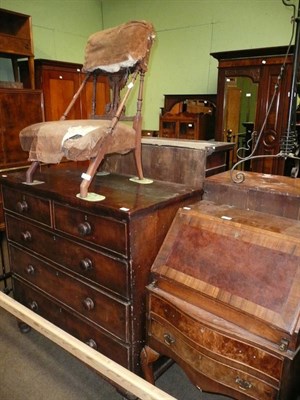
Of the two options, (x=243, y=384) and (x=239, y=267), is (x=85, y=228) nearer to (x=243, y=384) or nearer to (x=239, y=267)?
(x=239, y=267)

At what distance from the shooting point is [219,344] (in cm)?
113

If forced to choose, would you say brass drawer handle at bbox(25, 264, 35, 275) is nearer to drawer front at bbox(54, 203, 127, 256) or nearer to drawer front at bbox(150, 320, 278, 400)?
drawer front at bbox(54, 203, 127, 256)

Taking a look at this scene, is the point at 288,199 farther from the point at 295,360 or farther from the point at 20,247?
the point at 20,247

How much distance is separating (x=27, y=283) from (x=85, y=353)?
78 cm

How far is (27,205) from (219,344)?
1.21 meters

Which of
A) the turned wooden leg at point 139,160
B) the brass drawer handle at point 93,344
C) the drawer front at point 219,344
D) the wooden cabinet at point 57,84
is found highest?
the wooden cabinet at point 57,84

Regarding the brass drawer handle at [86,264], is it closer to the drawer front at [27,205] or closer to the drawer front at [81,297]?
the drawer front at [81,297]

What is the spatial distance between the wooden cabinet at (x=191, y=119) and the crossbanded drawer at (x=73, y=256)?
310cm

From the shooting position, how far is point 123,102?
152 cm

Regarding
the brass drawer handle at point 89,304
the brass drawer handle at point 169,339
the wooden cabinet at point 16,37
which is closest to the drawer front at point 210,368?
the brass drawer handle at point 169,339

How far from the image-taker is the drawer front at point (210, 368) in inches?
42.6

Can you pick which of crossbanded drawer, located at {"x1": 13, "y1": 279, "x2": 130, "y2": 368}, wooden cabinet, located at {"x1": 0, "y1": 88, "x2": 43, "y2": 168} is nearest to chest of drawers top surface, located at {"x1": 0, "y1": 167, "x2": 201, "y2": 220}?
crossbanded drawer, located at {"x1": 13, "y1": 279, "x2": 130, "y2": 368}

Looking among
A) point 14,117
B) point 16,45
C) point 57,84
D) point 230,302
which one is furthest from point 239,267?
point 57,84

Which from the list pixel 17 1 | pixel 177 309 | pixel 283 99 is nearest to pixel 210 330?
pixel 177 309
